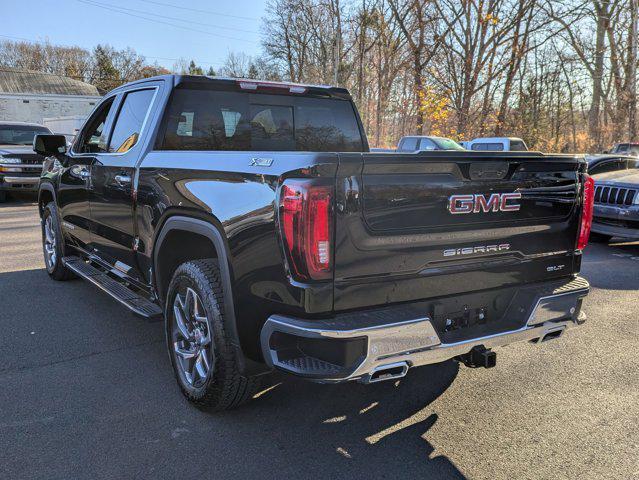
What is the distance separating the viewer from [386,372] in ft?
7.81

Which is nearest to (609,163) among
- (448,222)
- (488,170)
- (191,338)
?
(488,170)

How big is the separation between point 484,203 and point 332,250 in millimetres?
903

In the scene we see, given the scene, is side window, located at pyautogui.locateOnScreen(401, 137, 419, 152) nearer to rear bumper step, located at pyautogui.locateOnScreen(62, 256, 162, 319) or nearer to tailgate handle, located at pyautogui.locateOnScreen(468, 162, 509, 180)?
rear bumper step, located at pyautogui.locateOnScreen(62, 256, 162, 319)

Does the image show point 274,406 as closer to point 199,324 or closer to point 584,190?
point 199,324

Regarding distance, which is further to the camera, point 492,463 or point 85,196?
point 85,196

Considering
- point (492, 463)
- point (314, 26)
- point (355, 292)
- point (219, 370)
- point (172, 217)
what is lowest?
point (492, 463)

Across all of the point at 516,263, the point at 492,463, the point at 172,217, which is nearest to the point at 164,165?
the point at 172,217

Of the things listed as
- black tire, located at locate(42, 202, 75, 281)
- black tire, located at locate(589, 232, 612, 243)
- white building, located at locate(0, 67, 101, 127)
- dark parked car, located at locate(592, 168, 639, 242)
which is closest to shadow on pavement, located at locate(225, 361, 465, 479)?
black tire, located at locate(42, 202, 75, 281)

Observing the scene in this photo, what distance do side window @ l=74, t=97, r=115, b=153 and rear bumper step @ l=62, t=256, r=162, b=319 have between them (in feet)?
3.58

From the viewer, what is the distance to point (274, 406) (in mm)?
3152

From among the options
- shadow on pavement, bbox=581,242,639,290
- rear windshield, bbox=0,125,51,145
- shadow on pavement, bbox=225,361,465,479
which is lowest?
shadow on pavement, bbox=581,242,639,290

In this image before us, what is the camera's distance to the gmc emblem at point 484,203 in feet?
8.39

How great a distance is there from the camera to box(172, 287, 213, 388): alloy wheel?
9.84 feet

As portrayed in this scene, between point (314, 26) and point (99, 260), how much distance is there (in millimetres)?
42922
